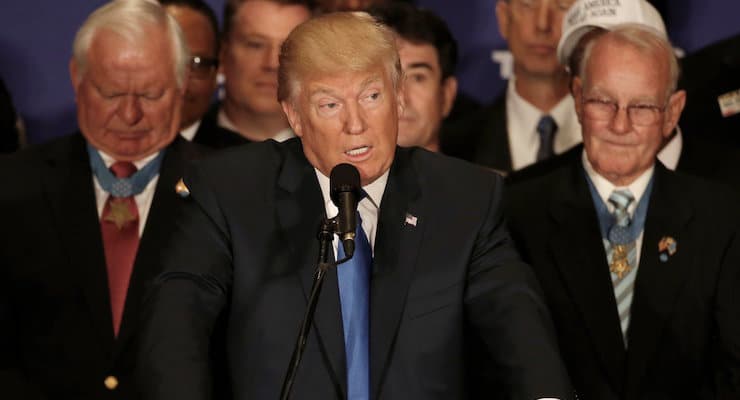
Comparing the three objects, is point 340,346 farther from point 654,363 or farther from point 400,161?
point 654,363

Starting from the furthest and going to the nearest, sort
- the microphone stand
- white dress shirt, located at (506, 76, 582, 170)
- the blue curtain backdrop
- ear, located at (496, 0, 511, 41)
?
1. the blue curtain backdrop
2. ear, located at (496, 0, 511, 41)
3. white dress shirt, located at (506, 76, 582, 170)
4. the microphone stand

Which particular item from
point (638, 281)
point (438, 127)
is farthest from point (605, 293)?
point (438, 127)

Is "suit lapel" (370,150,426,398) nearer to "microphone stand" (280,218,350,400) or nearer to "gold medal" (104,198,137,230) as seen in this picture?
"microphone stand" (280,218,350,400)

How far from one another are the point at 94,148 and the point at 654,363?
1.85 meters

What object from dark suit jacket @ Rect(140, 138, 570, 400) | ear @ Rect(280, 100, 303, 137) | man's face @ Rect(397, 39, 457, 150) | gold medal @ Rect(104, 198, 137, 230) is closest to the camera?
dark suit jacket @ Rect(140, 138, 570, 400)

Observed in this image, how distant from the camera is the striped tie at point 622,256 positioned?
380 centimetres

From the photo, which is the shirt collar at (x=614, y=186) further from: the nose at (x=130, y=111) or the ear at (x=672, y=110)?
the nose at (x=130, y=111)

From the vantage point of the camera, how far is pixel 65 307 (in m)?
3.90

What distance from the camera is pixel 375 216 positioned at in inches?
124

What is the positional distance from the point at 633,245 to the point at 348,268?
3.83 ft

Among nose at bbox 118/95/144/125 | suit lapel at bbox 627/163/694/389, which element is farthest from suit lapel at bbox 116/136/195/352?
suit lapel at bbox 627/163/694/389

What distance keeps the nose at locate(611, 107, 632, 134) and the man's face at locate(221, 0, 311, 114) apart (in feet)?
5.02

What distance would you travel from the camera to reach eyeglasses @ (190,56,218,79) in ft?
16.2

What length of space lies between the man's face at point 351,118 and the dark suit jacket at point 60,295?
998 mm
